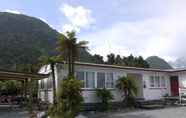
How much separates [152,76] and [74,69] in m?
9.50

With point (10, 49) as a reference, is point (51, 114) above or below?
below

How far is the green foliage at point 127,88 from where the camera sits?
860 inches

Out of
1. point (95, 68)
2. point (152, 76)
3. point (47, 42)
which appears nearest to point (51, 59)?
point (95, 68)

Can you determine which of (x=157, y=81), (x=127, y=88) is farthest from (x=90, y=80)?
(x=157, y=81)

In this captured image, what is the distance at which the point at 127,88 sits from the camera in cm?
2186

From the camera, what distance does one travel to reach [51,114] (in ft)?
50.5

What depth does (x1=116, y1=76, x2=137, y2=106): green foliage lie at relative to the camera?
2184 centimetres

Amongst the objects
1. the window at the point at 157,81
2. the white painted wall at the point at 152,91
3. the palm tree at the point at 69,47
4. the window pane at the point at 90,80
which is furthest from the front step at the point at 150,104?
the palm tree at the point at 69,47

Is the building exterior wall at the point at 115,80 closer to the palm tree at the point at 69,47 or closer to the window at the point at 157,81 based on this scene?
the window at the point at 157,81

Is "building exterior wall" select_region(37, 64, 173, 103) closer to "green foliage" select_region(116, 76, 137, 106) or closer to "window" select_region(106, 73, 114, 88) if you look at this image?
"window" select_region(106, 73, 114, 88)

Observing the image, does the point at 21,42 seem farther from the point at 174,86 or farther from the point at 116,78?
the point at 116,78

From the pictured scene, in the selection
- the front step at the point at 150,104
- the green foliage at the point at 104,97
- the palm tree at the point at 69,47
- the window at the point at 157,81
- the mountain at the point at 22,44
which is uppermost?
the mountain at the point at 22,44

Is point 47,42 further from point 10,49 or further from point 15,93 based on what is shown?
point 15,93

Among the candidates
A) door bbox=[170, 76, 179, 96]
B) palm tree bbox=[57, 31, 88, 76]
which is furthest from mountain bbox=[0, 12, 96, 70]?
door bbox=[170, 76, 179, 96]
